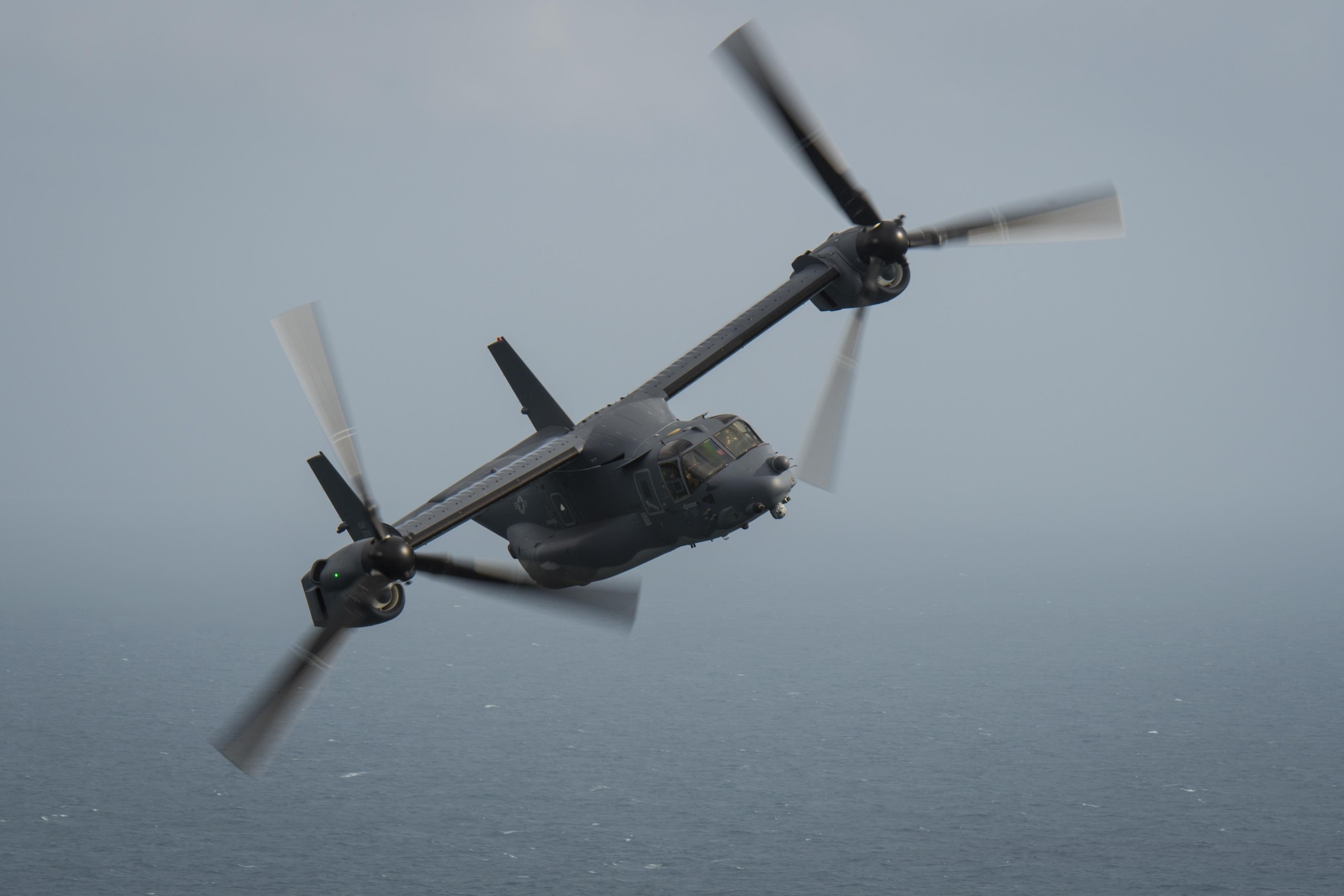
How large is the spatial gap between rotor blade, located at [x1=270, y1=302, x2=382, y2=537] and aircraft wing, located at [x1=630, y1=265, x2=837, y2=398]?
11.0 metres

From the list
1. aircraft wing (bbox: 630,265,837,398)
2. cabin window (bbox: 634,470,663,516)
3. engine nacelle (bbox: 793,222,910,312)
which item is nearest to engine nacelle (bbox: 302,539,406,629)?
cabin window (bbox: 634,470,663,516)

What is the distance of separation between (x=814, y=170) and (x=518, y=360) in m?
12.4

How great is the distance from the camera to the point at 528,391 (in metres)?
42.1

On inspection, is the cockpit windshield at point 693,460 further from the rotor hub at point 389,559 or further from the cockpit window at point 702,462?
the rotor hub at point 389,559

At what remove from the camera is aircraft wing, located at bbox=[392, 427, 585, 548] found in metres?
33.6

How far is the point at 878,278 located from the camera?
133 feet

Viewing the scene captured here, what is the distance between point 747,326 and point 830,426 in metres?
5.15

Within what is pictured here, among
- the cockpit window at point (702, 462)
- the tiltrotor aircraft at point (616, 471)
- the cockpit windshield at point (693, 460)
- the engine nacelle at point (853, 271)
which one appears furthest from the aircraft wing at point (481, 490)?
the engine nacelle at point (853, 271)

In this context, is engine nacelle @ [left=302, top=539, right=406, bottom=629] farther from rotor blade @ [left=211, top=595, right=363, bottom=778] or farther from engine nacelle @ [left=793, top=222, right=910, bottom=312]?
engine nacelle @ [left=793, top=222, right=910, bottom=312]

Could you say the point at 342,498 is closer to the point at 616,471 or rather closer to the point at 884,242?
the point at 616,471

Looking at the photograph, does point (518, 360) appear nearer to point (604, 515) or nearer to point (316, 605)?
point (604, 515)

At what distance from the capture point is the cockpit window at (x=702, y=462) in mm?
34469

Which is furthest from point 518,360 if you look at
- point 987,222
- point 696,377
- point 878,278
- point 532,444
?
point 987,222

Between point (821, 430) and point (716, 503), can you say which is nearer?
point (716, 503)
